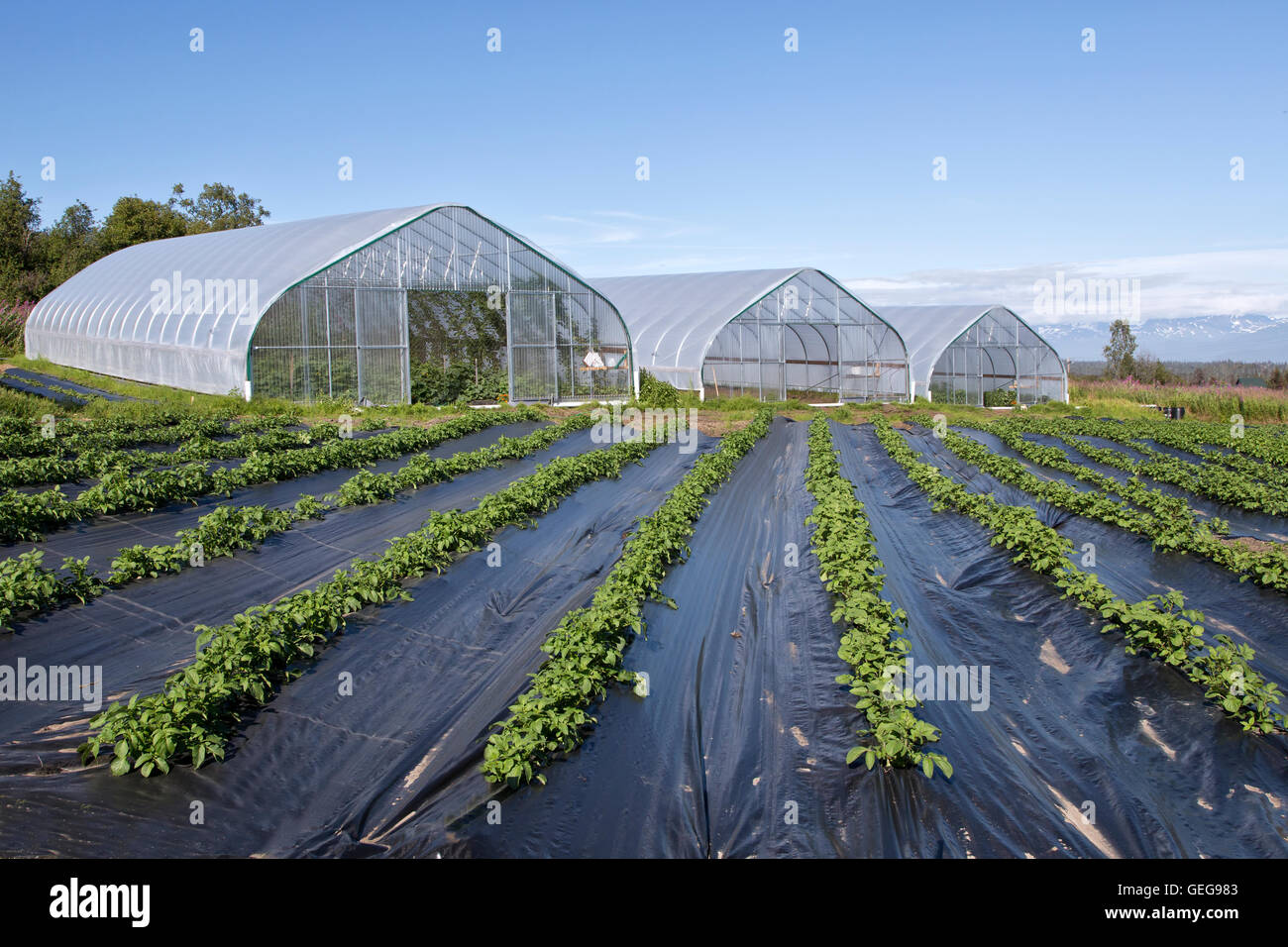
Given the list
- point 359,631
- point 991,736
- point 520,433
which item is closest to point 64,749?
point 359,631

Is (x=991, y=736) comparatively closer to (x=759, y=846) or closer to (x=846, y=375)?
(x=759, y=846)

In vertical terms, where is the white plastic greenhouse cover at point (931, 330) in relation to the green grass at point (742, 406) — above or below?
above

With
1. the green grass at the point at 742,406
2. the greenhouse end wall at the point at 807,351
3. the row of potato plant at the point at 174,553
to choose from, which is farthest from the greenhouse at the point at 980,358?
the row of potato plant at the point at 174,553

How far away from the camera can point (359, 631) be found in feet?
25.6

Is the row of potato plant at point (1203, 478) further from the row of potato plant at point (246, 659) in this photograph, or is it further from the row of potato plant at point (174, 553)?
the row of potato plant at point (174, 553)

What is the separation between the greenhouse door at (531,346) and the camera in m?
26.4

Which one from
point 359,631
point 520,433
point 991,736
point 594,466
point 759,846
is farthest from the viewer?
point 520,433

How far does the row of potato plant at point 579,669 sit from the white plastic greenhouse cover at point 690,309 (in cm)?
1899

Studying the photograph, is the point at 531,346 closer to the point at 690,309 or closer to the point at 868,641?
the point at 690,309

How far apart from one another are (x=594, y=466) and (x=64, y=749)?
10.7m

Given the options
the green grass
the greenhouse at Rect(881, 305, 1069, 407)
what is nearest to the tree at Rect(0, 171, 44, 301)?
the green grass

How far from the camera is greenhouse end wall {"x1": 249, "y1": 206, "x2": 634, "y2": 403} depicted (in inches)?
912

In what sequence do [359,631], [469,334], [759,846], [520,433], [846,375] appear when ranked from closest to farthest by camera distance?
[759,846] → [359,631] → [520,433] → [469,334] → [846,375]

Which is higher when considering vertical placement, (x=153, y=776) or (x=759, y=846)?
(x=153, y=776)
